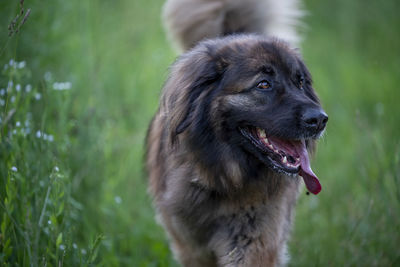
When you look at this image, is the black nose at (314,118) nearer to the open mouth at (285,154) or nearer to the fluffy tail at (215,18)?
the open mouth at (285,154)

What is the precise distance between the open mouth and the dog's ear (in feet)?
1.30

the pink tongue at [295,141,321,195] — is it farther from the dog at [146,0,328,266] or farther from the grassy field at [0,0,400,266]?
the grassy field at [0,0,400,266]

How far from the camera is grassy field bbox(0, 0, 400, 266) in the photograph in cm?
290

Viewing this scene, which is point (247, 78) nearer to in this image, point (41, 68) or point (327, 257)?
point (327, 257)

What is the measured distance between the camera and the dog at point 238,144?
286 centimetres

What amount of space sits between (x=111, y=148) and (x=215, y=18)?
6.19 feet

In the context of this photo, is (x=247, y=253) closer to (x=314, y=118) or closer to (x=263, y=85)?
(x=314, y=118)

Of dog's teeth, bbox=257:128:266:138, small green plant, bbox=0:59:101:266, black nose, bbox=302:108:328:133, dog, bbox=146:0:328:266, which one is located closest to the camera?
small green plant, bbox=0:59:101:266

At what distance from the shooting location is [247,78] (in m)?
2.91

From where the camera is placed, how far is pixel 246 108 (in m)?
2.89

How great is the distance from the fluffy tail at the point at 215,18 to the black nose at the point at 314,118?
1.56m

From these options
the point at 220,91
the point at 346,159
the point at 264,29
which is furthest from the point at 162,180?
the point at 346,159

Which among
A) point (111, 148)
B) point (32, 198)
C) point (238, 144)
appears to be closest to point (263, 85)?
point (238, 144)

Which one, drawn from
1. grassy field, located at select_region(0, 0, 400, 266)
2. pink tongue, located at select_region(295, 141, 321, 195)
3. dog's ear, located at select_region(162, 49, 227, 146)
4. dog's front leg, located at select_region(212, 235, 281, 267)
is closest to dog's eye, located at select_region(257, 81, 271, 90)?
dog's ear, located at select_region(162, 49, 227, 146)
